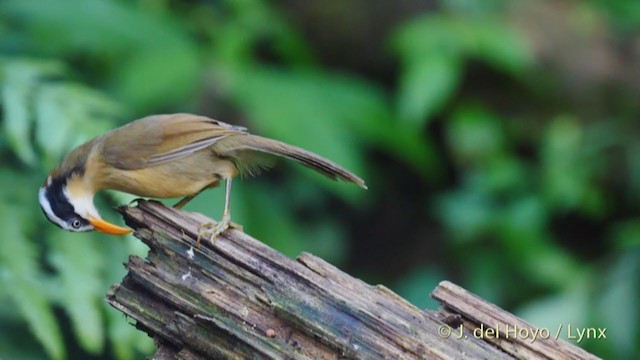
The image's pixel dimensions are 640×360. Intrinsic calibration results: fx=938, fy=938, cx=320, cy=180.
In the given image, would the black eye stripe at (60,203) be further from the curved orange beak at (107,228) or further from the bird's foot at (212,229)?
the bird's foot at (212,229)

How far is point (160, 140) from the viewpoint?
12.5ft

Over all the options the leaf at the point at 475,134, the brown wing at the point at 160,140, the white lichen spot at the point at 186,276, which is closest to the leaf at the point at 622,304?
the leaf at the point at 475,134

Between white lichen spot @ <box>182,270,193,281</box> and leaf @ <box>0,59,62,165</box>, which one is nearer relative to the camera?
white lichen spot @ <box>182,270,193,281</box>

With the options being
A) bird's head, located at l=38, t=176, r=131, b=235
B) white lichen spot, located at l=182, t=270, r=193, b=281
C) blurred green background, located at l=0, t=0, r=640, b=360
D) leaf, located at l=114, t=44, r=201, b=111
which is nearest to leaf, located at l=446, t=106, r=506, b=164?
blurred green background, located at l=0, t=0, r=640, b=360

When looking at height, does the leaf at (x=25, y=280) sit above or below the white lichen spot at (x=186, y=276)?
above

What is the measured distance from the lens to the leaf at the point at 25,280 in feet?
13.3

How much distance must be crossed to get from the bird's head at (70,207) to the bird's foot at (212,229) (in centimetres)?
50

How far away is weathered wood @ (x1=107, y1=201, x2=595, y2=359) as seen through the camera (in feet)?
9.70

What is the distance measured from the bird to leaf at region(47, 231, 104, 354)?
61 cm

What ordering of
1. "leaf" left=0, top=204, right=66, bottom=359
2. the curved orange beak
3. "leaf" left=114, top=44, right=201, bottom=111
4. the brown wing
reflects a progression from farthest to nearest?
"leaf" left=114, top=44, right=201, bottom=111
"leaf" left=0, top=204, right=66, bottom=359
the brown wing
the curved orange beak

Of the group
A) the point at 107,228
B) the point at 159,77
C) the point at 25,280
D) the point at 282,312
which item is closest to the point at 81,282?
the point at 25,280

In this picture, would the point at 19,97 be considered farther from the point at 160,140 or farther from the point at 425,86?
the point at 425,86

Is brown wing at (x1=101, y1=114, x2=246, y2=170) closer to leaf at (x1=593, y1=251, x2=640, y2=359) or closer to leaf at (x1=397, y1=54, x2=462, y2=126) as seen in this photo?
leaf at (x1=593, y1=251, x2=640, y2=359)

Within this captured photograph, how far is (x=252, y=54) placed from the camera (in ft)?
24.1
